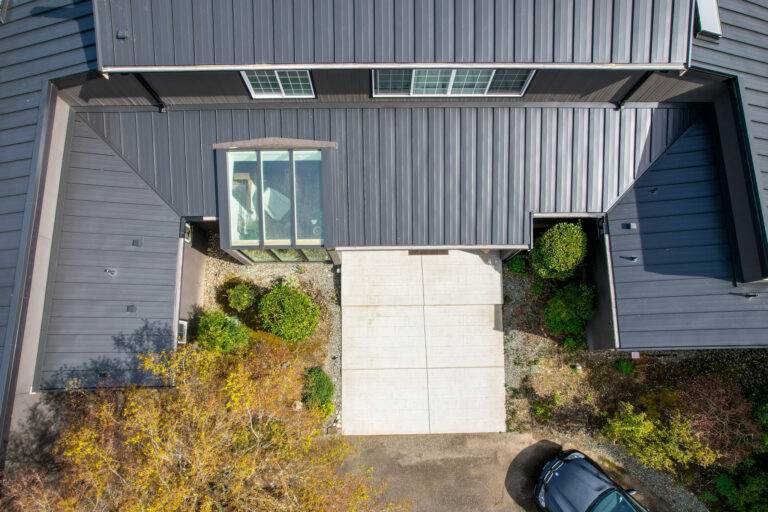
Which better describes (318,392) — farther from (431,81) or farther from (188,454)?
(431,81)

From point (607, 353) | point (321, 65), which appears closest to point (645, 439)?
point (607, 353)

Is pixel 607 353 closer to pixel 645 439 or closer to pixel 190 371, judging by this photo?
pixel 645 439

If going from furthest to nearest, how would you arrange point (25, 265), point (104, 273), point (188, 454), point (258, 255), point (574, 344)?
point (574, 344) < point (258, 255) < point (104, 273) < point (25, 265) < point (188, 454)

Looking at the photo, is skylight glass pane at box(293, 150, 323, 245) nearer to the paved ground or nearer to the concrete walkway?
the concrete walkway

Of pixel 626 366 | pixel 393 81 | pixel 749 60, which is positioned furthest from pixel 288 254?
pixel 749 60

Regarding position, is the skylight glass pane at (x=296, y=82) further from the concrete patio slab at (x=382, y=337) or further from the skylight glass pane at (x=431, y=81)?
the concrete patio slab at (x=382, y=337)

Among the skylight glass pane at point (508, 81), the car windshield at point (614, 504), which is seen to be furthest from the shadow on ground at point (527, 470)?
the skylight glass pane at point (508, 81)

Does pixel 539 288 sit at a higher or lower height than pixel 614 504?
higher
